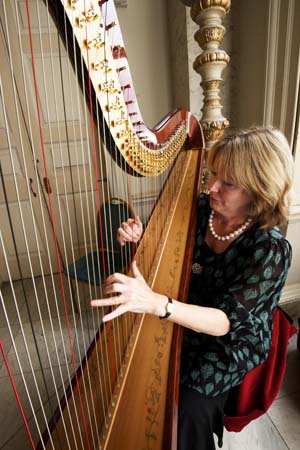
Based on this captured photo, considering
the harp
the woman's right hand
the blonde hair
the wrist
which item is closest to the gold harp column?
the harp

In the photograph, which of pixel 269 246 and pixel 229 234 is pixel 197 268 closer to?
pixel 229 234

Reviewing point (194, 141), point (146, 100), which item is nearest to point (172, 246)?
point (194, 141)

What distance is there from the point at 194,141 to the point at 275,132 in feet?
2.15

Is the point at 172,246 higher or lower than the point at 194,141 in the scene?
lower

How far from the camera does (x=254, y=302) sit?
80 centimetres

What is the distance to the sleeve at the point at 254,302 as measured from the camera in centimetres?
78

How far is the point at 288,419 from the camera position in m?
1.31

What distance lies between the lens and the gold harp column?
3.44 ft

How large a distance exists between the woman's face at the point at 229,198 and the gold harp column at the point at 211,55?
40 cm

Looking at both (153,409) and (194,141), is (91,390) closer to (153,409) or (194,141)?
(153,409)

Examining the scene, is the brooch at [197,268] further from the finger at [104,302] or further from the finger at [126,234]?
the finger at [104,302]

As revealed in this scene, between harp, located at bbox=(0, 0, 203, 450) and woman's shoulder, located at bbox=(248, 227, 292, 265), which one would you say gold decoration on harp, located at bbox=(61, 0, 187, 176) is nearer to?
harp, located at bbox=(0, 0, 203, 450)

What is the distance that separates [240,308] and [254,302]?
2.1 inches

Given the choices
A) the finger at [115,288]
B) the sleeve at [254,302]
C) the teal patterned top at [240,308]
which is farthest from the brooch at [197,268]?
the finger at [115,288]
